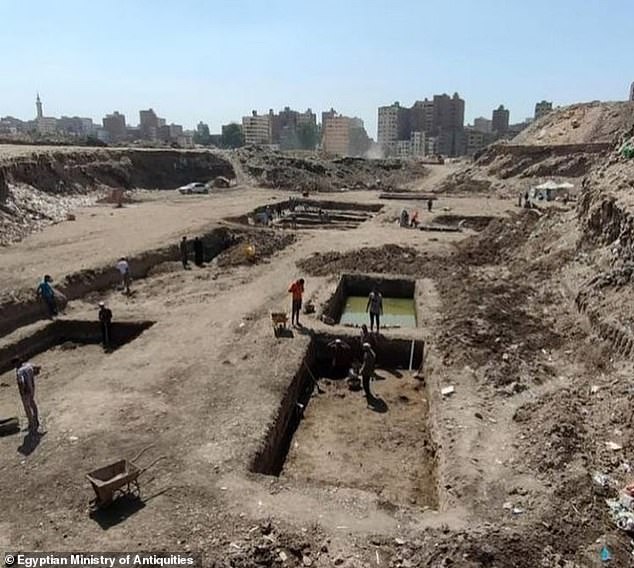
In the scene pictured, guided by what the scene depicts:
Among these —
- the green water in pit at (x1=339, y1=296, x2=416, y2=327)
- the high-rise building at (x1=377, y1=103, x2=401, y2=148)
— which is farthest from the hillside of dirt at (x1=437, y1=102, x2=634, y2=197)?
the high-rise building at (x1=377, y1=103, x2=401, y2=148)

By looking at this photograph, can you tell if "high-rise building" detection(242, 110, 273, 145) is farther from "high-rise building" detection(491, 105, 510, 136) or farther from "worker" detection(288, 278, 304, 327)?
"worker" detection(288, 278, 304, 327)

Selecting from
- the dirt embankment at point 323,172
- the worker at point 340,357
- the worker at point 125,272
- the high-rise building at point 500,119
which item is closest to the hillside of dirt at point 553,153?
the dirt embankment at point 323,172

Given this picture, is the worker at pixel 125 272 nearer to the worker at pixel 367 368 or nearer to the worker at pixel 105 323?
the worker at pixel 105 323

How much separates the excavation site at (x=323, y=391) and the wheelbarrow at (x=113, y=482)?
4 centimetres

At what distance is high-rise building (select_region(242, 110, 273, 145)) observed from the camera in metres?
163

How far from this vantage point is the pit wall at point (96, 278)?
573 inches

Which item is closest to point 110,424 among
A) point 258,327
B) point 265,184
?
point 258,327

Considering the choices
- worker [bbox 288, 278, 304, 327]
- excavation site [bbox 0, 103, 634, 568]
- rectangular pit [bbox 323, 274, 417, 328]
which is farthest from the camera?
rectangular pit [bbox 323, 274, 417, 328]

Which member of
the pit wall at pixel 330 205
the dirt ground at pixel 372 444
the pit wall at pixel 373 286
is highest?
the pit wall at pixel 330 205

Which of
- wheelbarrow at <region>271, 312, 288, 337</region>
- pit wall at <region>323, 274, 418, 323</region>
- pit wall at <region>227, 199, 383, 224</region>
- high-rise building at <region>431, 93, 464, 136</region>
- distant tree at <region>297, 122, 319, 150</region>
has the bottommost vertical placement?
pit wall at <region>323, 274, 418, 323</region>

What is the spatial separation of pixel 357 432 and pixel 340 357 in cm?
319

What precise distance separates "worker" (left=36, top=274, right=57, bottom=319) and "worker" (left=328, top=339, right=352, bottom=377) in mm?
7572

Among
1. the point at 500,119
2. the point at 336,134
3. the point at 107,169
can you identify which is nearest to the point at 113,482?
the point at 107,169

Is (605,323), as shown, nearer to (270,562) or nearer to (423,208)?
(270,562)
